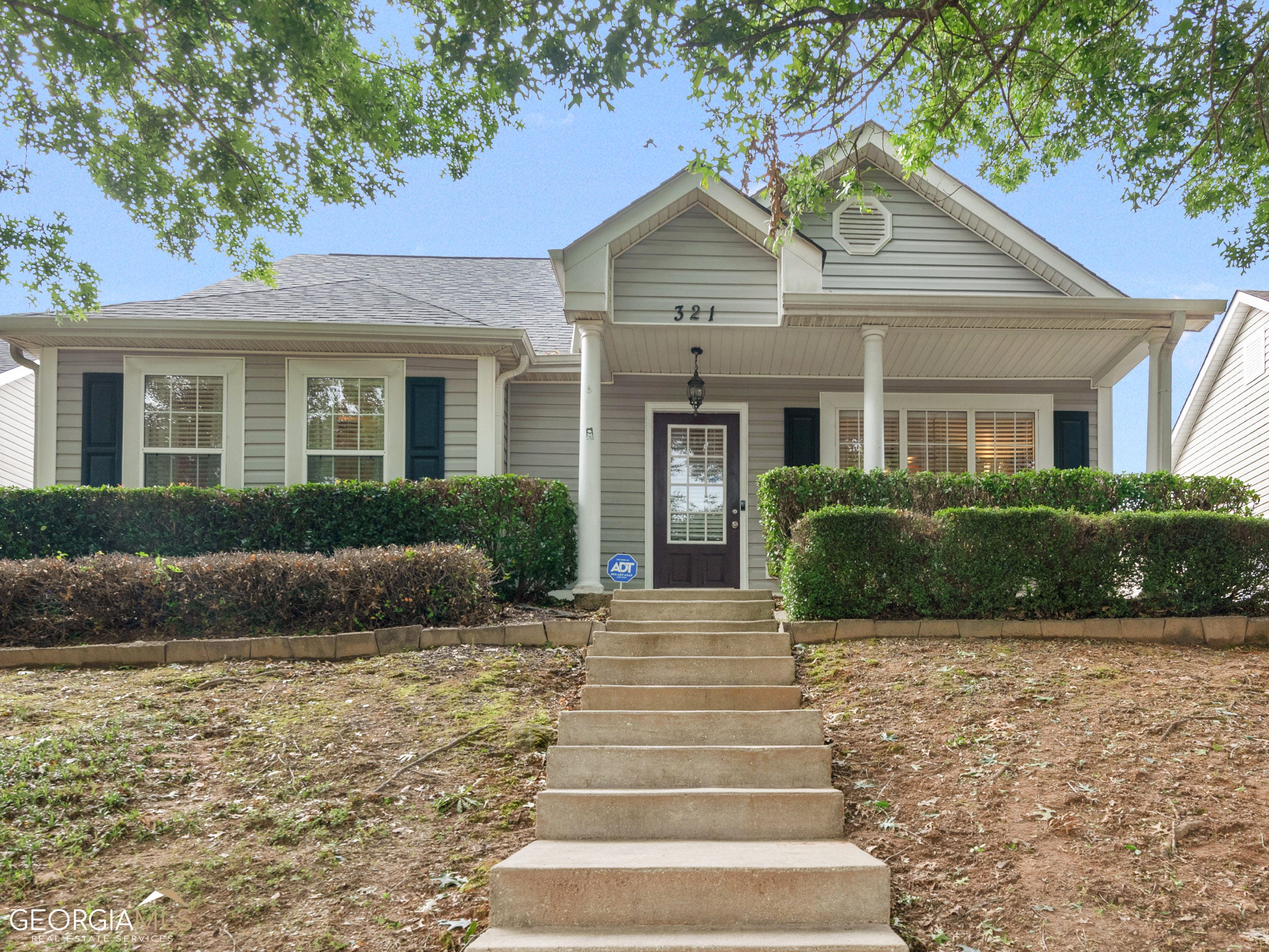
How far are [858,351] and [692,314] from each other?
7.20ft

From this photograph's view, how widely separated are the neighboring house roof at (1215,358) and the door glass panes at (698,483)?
975 centimetres

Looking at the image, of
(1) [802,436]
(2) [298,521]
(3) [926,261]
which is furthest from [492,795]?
(3) [926,261]

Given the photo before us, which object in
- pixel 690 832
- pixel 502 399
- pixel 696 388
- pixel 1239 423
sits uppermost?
pixel 1239 423

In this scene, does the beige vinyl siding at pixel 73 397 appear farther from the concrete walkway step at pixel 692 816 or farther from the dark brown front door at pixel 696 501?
the concrete walkway step at pixel 692 816

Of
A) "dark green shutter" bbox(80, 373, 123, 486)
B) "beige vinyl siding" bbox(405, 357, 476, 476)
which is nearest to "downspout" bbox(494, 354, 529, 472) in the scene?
"beige vinyl siding" bbox(405, 357, 476, 476)

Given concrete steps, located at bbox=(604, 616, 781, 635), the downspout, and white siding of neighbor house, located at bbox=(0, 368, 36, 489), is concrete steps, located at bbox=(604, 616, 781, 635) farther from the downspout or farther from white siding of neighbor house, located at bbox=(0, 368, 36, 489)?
white siding of neighbor house, located at bbox=(0, 368, 36, 489)

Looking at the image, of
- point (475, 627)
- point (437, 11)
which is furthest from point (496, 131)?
point (475, 627)

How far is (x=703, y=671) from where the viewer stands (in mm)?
5691

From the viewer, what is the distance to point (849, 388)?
10.5 m

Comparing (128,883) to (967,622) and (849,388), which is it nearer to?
(967,622)

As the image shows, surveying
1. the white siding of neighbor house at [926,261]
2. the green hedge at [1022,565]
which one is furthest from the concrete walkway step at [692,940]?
the white siding of neighbor house at [926,261]

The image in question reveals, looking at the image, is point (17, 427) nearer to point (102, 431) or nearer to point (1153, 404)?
point (102, 431)

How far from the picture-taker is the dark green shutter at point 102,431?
30.1 ft

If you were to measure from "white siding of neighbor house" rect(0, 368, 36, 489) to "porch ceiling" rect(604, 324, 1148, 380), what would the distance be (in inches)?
488
